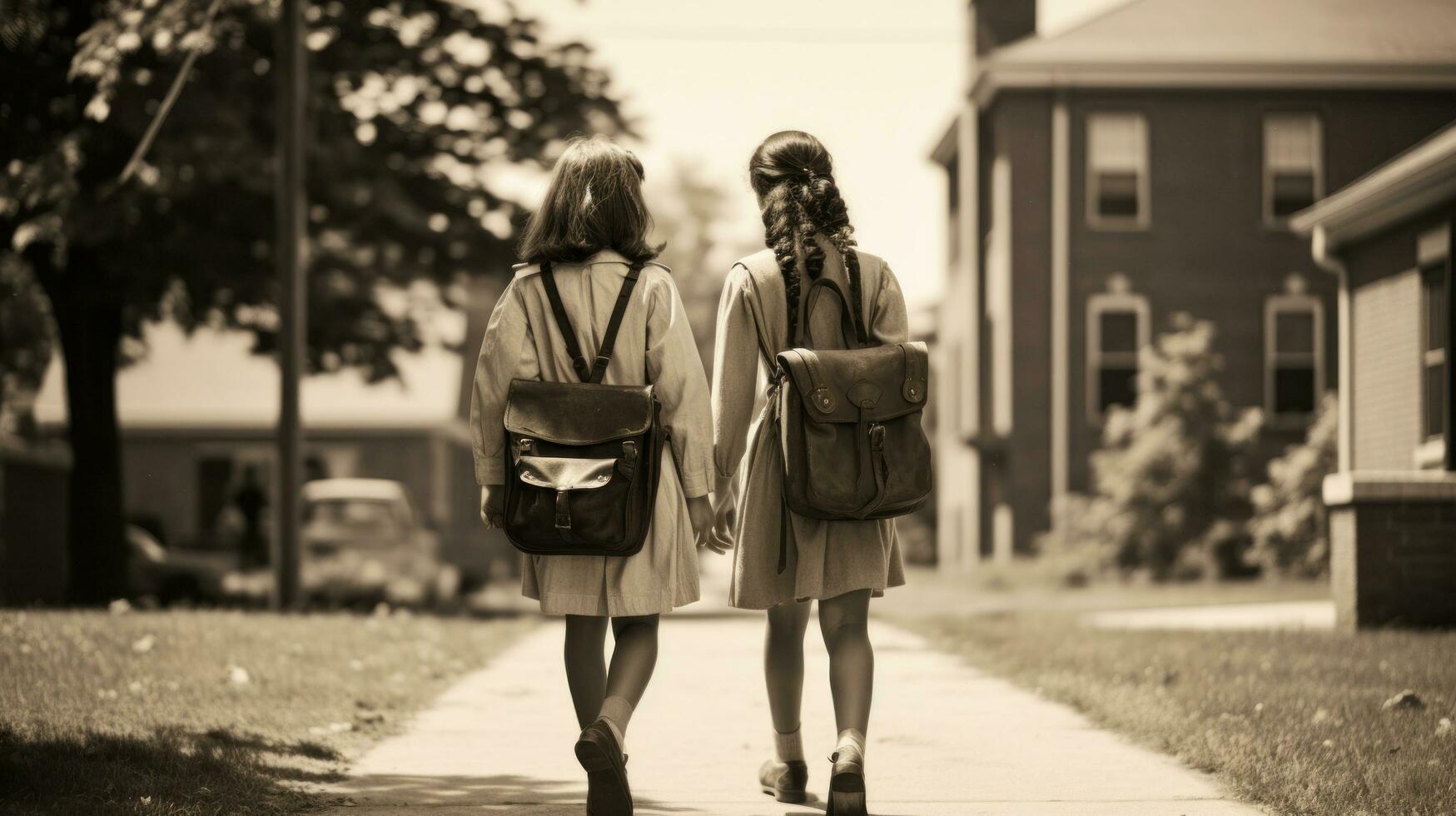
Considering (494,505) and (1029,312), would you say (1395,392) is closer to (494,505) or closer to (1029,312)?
(1029,312)

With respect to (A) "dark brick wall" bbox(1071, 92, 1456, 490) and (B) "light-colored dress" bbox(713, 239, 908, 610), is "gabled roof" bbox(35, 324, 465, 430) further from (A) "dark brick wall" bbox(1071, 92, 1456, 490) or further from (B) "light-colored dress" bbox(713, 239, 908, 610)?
(B) "light-colored dress" bbox(713, 239, 908, 610)

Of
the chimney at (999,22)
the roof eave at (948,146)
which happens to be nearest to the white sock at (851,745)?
the chimney at (999,22)

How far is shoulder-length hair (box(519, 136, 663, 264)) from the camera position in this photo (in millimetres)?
5277

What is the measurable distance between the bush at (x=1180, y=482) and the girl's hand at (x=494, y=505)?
18.9 meters

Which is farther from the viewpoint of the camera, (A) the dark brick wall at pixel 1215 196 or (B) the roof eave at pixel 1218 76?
(A) the dark brick wall at pixel 1215 196

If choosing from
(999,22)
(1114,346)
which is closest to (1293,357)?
(1114,346)

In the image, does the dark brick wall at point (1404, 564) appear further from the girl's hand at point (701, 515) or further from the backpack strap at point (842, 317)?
the girl's hand at point (701, 515)

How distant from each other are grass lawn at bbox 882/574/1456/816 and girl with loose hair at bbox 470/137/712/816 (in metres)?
2.03

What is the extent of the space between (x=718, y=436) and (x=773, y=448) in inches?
7.0

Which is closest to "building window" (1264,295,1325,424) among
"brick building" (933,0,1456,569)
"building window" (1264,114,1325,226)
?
"brick building" (933,0,1456,569)

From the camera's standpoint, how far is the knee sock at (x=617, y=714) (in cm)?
498

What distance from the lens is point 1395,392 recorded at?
612 inches

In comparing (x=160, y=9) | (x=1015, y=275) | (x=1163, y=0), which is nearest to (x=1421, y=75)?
(x=1163, y=0)

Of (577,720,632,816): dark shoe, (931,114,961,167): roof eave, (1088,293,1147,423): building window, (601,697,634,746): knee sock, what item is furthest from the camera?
(931,114,961,167): roof eave
